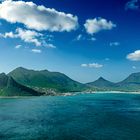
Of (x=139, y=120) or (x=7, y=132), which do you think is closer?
(x=7, y=132)

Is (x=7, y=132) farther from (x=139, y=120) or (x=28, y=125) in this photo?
(x=139, y=120)

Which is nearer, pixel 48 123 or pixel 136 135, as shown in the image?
pixel 136 135

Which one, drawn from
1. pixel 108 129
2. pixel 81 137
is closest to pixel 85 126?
pixel 108 129

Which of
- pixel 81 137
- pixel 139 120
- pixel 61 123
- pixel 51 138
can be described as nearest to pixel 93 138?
pixel 81 137

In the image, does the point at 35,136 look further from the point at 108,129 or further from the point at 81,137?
the point at 108,129

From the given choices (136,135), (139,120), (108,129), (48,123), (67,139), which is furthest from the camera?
(139,120)

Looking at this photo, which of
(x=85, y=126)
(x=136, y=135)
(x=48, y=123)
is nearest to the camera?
(x=136, y=135)

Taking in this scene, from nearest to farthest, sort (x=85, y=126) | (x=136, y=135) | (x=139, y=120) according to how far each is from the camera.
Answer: (x=136, y=135)
(x=85, y=126)
(x=139, y=120)

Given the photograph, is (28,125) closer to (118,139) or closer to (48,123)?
(48,123)

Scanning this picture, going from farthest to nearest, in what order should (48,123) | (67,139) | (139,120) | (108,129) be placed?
(139,120) < (48,123) < (108,129) < (67,139)
